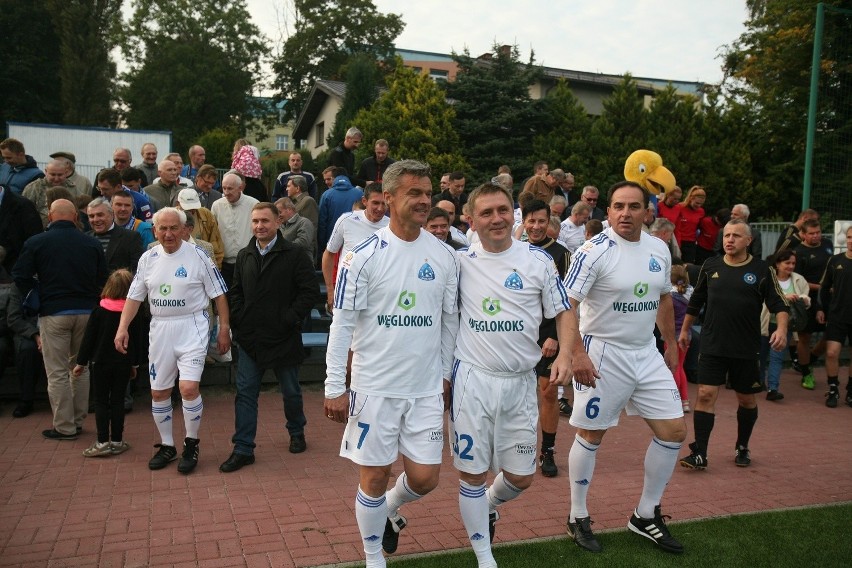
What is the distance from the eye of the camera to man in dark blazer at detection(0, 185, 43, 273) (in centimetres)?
859

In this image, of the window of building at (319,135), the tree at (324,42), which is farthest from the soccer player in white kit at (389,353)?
the tree at (324,42)

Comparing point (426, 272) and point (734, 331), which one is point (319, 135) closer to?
point (734, 331)

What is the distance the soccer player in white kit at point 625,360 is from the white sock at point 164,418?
11.8 ft

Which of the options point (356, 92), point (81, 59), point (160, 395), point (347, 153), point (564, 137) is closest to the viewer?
point (160, 395)

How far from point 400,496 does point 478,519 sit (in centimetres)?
54

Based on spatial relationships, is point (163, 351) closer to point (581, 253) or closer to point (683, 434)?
point (581, 253)

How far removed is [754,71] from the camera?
27703mm

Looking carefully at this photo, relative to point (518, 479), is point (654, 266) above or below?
above

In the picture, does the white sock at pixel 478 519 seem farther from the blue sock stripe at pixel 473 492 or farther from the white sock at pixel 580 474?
the white sock at pixel 580 474

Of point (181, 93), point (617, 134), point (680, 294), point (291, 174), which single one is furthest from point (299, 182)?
point (181, 93)

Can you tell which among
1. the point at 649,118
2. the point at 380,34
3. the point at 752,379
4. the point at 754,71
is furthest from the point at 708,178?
the point at 380,34

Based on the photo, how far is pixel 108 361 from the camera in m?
6.81

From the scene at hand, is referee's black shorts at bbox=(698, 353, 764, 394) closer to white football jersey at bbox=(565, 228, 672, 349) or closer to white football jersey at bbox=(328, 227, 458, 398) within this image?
white football jersey at bbox=(565, 228, 672, 349)

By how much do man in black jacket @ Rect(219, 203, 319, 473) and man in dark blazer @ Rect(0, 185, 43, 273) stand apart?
336cm
